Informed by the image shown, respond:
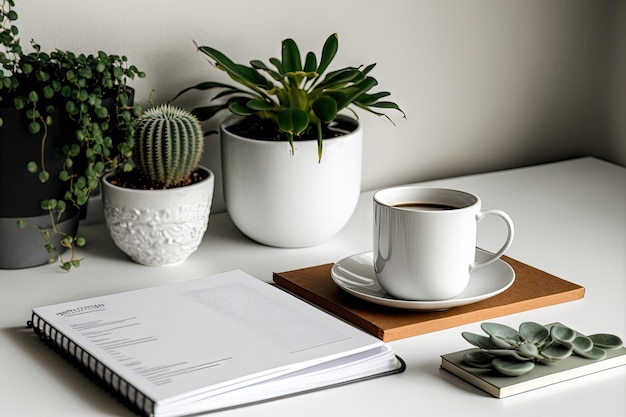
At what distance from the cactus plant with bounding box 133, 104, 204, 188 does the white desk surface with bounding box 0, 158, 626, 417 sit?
127 mm

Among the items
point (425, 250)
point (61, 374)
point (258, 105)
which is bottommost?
point (61, 374)

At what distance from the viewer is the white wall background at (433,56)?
1340 mm

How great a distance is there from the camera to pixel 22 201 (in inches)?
45.6

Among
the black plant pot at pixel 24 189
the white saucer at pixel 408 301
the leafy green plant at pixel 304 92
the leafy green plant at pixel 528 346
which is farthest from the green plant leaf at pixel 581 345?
the black plant pot at pixel 24 189

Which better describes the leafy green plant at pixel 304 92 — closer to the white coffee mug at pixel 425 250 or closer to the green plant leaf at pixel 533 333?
the white coffee mug at pixel 425 250

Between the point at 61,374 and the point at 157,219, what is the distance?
303mm

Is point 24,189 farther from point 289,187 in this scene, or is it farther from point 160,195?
point 289,187

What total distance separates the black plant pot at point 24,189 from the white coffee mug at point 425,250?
0.41 metres

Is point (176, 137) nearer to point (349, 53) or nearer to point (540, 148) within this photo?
point (349, 53)

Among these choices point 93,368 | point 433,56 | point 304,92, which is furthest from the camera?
point 433,56

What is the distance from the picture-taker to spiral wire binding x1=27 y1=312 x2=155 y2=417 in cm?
81

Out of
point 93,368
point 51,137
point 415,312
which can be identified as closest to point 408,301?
point 415,312

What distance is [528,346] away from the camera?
0.89 meters

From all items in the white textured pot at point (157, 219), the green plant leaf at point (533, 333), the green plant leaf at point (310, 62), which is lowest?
the green plant leaf at point (533, 333)
